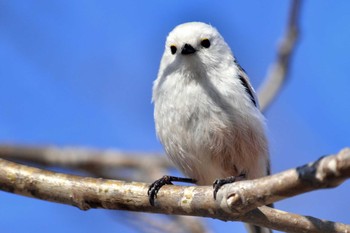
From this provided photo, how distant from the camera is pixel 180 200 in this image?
2.10 metres

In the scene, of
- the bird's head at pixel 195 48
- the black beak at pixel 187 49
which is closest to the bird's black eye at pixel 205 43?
the bird's head at pixel 195 48

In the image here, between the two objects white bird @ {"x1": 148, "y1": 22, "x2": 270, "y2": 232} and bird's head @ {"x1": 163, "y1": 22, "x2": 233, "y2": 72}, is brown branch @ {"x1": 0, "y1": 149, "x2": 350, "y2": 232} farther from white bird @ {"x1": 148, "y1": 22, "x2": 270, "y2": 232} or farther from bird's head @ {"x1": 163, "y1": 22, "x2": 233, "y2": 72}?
bird's head @ {"x1": 163, "y1": 22, "x2": 233, "y2": 72}

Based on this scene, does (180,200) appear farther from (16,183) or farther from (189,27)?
(189,27)

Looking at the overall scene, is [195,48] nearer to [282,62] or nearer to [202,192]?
[282,62]

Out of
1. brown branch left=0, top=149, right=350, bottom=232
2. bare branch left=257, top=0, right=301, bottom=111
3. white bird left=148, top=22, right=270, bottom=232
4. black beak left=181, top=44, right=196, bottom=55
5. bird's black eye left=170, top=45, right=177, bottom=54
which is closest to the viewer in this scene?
brown branch left=0, top=149, right=350, bottom=232

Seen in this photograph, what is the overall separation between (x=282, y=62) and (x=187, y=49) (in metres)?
0.73

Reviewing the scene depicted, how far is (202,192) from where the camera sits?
2.05 m

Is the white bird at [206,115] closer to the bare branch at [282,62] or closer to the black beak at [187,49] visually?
the black beak at [187,49]

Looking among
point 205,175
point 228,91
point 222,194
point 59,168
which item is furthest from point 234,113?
point 59,168

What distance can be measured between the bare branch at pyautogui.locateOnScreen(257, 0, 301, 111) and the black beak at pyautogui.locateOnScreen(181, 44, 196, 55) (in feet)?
2.22

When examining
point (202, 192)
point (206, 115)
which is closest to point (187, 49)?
point (206, 115)

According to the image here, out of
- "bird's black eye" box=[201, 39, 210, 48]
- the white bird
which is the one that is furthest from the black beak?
"bird's black eye" box=[201, 39, 210, 48]

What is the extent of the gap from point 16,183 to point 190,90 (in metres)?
0.95

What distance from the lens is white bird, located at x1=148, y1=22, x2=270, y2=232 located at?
2.69 meters
